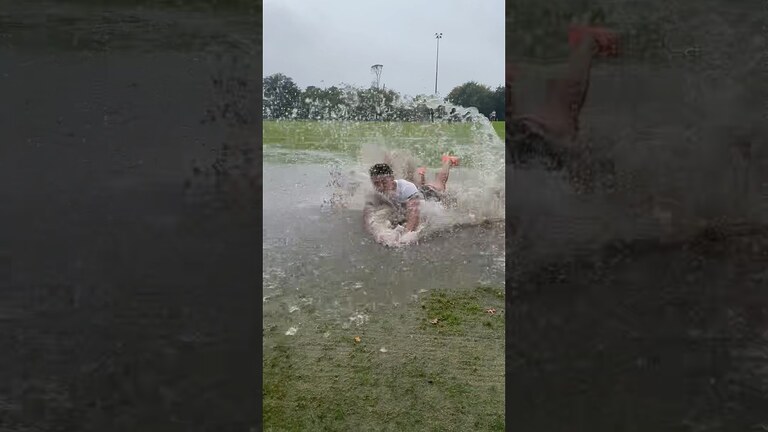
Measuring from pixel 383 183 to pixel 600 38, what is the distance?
2.19m

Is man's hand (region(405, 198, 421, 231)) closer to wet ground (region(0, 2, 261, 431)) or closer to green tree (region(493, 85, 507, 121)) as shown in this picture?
green tree (region(493, 85, 507, 121))

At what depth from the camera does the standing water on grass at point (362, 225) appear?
96.3 inches

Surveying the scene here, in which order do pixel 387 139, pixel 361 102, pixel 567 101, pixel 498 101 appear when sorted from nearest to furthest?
pixel 567 101 < pixel 498 101 < pixel 361 102 < pixel 387 139

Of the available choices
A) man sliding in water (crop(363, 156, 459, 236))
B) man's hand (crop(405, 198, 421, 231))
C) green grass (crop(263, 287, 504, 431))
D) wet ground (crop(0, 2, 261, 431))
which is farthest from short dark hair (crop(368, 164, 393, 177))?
wet ground (crop(0, 2, 261, 431))

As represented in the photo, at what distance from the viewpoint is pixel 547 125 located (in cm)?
76

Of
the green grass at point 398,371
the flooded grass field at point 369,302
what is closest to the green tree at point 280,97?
the flooded grass field at point 369,302

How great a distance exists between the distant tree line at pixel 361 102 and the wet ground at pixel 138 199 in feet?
1.30

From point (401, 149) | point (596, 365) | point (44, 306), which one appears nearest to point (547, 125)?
point (596, 365)

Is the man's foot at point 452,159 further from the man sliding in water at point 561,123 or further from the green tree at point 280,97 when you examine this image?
the man sliding in water at point 561,123

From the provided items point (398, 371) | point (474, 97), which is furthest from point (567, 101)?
point (398, 371)

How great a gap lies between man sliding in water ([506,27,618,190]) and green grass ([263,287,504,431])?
1454mm

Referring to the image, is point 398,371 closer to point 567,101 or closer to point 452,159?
point 452,159

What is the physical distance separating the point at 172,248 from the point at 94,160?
0.16m

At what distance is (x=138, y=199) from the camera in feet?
2.52
